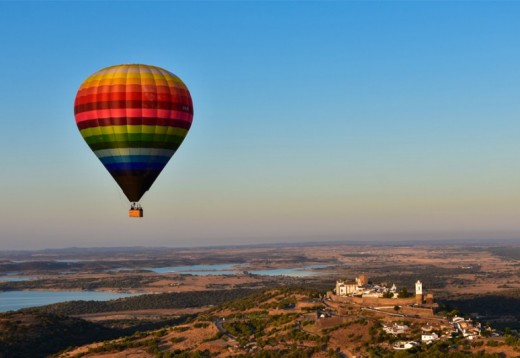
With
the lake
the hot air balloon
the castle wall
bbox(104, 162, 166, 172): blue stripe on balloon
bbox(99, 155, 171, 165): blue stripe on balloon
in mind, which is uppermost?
the hot air balloon

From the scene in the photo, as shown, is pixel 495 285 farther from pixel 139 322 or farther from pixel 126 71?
pixel 126 71

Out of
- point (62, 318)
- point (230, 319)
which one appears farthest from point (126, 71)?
point (62, 318)

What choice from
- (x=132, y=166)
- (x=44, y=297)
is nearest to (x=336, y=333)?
(x=132, y=166)

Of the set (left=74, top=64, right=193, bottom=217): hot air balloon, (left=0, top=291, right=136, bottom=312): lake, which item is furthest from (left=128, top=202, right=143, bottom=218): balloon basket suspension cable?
(left=0, top=291, right=136, bottom=312): lake

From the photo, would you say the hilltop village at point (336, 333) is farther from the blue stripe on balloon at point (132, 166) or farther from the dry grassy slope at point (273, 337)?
the blue stripe on balloon at point (132, 166)

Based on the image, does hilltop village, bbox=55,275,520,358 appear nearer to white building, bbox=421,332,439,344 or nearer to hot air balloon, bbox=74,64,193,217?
white building, bbox=421,332,439,344

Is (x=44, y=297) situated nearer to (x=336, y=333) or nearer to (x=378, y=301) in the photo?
(x=378, y=301)

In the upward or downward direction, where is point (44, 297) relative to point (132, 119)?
downward
